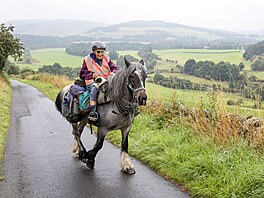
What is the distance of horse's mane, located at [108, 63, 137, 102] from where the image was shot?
16.3ft

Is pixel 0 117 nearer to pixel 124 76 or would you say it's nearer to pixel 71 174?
pixel 71 174

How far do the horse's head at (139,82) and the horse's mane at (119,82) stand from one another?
0.07 meters

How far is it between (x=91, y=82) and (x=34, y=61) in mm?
67396

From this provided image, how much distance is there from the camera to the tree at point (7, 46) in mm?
27797

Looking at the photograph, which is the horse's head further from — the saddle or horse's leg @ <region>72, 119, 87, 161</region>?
horse's leg @ <region>72, 119, 87, 161</region>

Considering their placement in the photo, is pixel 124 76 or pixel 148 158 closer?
pixel 124 76

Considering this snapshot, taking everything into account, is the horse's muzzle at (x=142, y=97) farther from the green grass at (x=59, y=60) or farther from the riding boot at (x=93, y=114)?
the green grass at (x=59, y=60)

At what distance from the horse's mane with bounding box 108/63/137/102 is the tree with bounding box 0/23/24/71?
79.8 feet

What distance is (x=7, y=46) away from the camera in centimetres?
2820

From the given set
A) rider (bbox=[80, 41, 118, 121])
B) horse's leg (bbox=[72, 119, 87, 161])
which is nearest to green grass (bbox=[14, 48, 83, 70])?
horse's leg (bbox=[72, 119, 87, 161])

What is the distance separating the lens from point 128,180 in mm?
5230

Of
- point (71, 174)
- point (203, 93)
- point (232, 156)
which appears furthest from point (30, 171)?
point (203, 93)

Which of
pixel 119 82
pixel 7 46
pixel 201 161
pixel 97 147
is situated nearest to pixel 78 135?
pixel 97 147

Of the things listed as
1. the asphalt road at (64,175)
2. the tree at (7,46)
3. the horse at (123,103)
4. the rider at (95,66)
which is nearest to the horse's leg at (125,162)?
the horse at (123,103)
